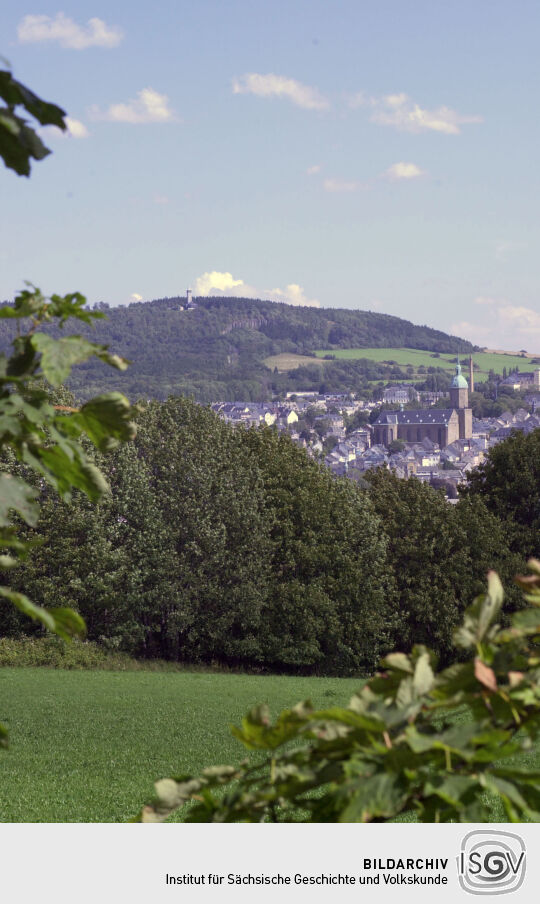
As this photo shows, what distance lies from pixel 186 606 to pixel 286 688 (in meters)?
7.64

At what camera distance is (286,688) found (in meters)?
31.0

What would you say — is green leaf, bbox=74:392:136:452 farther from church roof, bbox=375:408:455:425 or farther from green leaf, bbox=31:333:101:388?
church roof, bbox=375:408:455:425

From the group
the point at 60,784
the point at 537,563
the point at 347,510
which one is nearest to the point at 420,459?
the point at 347,510

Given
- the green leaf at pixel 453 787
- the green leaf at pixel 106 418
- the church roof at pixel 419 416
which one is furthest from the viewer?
the church roof at pixel 419 416

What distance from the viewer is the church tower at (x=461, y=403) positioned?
183625mm

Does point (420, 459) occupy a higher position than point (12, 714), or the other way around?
A: point (420, 459)

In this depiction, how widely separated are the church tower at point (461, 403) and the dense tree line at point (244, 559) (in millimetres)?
143194

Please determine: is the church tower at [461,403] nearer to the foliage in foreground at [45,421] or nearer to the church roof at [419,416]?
the church roof at [419,416]

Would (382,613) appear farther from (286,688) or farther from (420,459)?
(420,459)

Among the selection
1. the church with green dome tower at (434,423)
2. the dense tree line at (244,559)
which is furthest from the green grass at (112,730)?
the church with green dome tower at (434,423)

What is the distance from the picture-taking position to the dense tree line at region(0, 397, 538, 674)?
36281mm

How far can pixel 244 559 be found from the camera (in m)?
38.1
